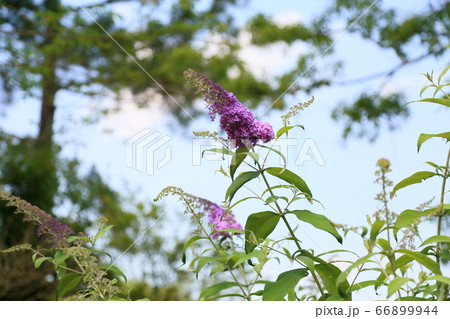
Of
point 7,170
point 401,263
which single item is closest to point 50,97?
point 7,170

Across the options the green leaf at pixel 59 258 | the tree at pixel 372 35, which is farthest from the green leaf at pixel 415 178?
the tree at pixel 372 35

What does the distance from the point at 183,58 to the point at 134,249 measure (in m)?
1.77

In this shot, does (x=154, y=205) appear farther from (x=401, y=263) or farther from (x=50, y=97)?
(x=401, y=263)

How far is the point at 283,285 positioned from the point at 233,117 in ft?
0.85

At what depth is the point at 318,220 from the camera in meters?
0.69

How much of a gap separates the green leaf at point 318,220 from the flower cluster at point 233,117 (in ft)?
0.44

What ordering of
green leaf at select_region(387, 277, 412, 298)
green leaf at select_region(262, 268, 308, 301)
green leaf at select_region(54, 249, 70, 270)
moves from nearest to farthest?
1. green leaf at select_region(387, 277, 412, 298)
2. green leaf at select_region(262, 268, 308, 301)
3. green leaf at select_region(54, 249, 70, 270)

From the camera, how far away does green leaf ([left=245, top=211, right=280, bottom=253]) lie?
74 centimetres

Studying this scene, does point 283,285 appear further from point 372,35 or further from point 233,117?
point 372,35

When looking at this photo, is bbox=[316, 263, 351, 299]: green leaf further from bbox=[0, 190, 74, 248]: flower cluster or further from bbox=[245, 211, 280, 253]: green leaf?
bbox=[0, 190, 74, 248]: flower cluster

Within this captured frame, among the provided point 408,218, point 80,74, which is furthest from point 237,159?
point 80,74

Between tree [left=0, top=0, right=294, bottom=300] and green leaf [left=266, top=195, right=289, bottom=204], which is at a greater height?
tree [left=0, top=0, right=294, bottom=300]

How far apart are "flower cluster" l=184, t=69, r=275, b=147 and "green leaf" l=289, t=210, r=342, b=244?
0.13 metres

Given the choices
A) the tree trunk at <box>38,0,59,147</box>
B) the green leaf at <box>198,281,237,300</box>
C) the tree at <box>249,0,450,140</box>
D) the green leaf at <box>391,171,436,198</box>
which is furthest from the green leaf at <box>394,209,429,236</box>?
the tree trunk at <box>38,0,59,147</box>
